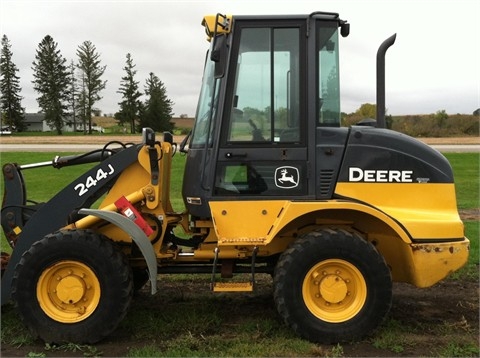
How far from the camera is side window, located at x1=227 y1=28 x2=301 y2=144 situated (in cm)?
441

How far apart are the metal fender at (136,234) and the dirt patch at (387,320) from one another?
0.63 metres

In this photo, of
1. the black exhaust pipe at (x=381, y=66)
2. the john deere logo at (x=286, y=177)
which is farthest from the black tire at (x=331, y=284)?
the black exhaust pipe at (x=381, y=66)

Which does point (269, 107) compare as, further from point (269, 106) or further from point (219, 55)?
point (219, 55)

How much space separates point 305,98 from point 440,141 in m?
27.1

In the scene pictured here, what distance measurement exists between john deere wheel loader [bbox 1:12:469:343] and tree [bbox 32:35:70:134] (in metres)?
64.0

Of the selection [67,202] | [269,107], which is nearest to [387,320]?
[269,107]

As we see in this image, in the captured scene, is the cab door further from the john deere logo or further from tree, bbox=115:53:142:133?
tree, bbox=115:53:142:133

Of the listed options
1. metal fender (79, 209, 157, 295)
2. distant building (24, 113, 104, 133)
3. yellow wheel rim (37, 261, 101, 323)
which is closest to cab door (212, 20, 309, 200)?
metal fender (79, 209, 157, 295)

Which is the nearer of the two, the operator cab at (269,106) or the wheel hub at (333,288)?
the wheel hub at (333,288)

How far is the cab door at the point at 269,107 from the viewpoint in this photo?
4406 mm

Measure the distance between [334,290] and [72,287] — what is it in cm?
232

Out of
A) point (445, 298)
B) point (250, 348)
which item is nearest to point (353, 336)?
point (250, 348)

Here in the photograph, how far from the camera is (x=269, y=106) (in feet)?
14.5

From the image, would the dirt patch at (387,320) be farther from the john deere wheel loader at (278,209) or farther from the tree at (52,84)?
the tree at (52,84)
